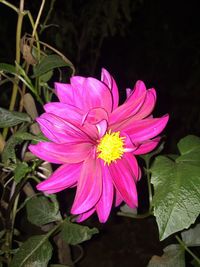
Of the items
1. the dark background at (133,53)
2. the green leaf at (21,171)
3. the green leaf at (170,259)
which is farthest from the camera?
the dark background at (133,53)

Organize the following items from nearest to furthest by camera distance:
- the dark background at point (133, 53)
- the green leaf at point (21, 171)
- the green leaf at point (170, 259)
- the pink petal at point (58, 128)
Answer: the pink petal at point (58, 128) < the green leaf at point (21, 171) < the green leaf at point (170, 259) < the dark background at point (133, 53)

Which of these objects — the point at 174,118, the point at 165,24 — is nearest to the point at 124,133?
the point at 174,118

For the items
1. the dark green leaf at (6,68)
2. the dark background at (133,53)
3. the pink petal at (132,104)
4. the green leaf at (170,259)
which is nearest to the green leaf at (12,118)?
the dark green leaf at (6,68)

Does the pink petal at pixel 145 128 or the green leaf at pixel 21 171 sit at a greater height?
the pink petal at pixel 145 128

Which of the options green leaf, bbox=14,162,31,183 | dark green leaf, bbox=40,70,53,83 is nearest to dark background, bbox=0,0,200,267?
dark green leaf, bbox=40,70,53,83

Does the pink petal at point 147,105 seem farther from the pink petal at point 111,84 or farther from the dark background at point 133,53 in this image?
the dark background at point 133,53

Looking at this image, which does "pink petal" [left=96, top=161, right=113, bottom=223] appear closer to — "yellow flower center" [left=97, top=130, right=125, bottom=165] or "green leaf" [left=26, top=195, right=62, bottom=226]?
"yellow flower center" [left=97, top=130, right=125, bottom=165]

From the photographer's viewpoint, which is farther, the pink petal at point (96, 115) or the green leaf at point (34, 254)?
the green leaf at point (34, 254)
